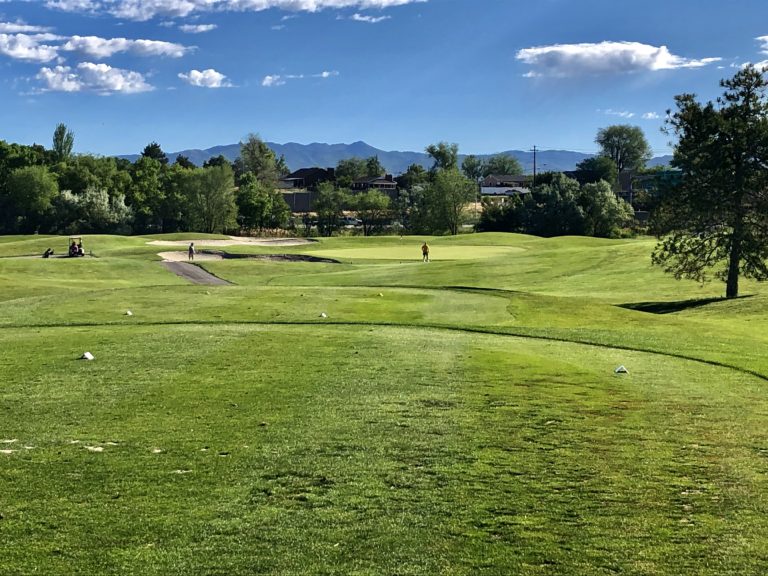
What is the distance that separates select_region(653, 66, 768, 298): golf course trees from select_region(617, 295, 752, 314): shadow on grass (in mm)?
2272

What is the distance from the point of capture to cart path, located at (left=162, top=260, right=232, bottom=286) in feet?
151

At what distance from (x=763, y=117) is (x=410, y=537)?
109 ft

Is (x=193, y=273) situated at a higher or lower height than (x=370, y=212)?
lower

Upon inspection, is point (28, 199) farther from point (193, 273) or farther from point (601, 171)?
point (601, 171)

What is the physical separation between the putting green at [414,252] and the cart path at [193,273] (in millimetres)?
12806

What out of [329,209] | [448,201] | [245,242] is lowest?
[245,242]

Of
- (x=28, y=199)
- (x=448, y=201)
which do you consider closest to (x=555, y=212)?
(x=448, y=201)

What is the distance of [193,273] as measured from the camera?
49688 mm

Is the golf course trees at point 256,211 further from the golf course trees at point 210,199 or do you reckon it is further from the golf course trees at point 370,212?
the golf course trees at point 370,212

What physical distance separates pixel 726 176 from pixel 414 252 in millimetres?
38352

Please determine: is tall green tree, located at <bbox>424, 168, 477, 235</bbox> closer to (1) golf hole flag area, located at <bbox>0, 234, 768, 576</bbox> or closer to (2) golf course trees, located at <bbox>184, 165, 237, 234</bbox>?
(2) golf course trees, located at <bbox>184, 165, 237, 234</bbox>

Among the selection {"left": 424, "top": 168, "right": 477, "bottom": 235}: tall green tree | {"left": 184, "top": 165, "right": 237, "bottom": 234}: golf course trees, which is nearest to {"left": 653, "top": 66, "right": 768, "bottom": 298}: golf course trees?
{"left": 424, "top": 168, "right": 477, "bottom": 235}: tall green tree

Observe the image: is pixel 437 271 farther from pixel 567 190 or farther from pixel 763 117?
pixel 567 190

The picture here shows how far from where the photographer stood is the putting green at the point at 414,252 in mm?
64250
